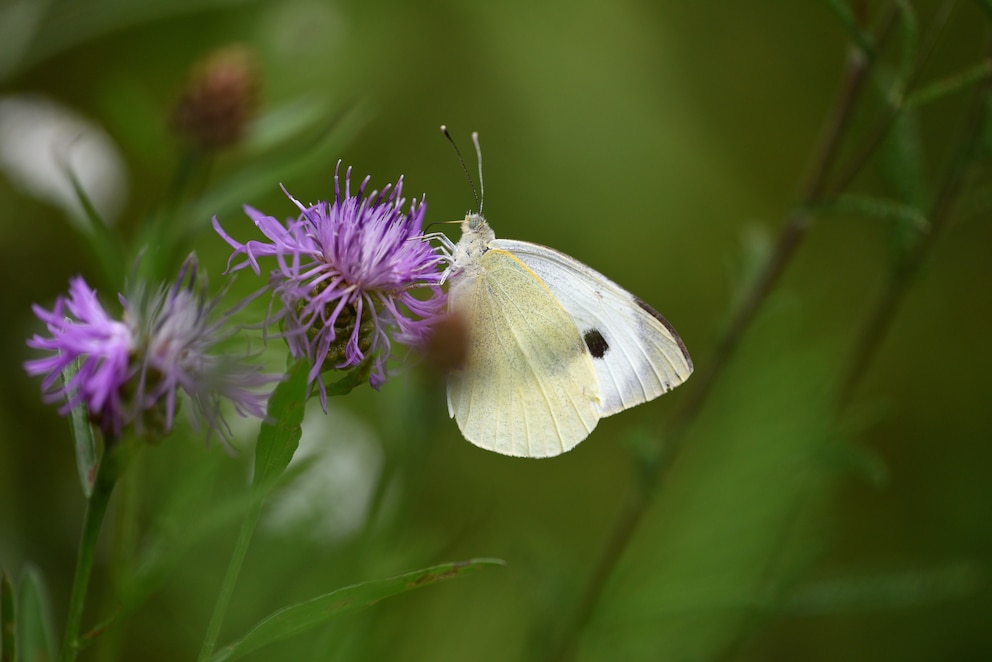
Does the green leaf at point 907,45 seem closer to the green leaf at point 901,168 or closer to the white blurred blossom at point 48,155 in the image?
the green leaf at point 901,168

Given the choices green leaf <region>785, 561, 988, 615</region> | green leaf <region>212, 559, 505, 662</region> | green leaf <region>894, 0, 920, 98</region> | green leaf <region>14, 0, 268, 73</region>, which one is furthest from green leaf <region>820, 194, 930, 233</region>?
green leaf <region>14, 0, 268, 73</region>

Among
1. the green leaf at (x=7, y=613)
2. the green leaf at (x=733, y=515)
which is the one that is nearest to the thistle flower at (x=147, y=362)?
the green leaf at (x=7, y=613)

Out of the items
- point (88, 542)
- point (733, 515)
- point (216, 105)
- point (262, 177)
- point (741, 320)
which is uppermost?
point (216, 105)

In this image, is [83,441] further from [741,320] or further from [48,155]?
[48,155]

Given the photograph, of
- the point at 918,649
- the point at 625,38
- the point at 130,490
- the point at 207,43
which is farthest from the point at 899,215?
the point at 625,38

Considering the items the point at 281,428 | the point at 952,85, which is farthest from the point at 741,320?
the point at 281,428

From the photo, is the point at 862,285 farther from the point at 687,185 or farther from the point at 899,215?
the point at 899,215
